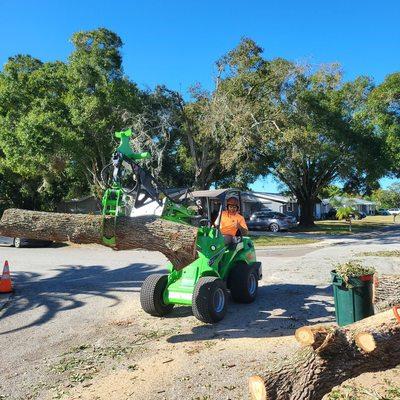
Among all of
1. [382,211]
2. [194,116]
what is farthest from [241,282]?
[382,211]

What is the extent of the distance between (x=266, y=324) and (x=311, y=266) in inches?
258

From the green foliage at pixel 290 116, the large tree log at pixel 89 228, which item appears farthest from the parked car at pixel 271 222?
the large tree log at pixel 89 228

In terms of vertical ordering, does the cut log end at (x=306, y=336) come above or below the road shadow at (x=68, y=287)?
above

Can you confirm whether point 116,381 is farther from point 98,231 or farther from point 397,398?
point 397,398

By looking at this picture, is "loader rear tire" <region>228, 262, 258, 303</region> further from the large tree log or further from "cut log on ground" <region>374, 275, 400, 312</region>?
"cut log on ground" <region>374, 275, 400, 312</region>

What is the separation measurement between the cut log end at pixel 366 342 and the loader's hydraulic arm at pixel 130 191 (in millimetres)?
3922

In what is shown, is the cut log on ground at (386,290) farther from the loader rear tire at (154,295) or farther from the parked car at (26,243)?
the parked car at (26,243)

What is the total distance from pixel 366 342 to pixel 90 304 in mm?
6797

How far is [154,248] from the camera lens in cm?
693

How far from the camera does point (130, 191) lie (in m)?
6.87

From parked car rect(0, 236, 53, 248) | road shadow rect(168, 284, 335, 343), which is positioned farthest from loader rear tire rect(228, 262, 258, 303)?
parked car rect(0, 236, 53, 248)

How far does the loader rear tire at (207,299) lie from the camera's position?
22.2 ft

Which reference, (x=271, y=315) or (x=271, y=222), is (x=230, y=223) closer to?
(x=271, y=315)

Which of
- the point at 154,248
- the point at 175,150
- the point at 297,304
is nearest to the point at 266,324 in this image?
the point at 297,304
